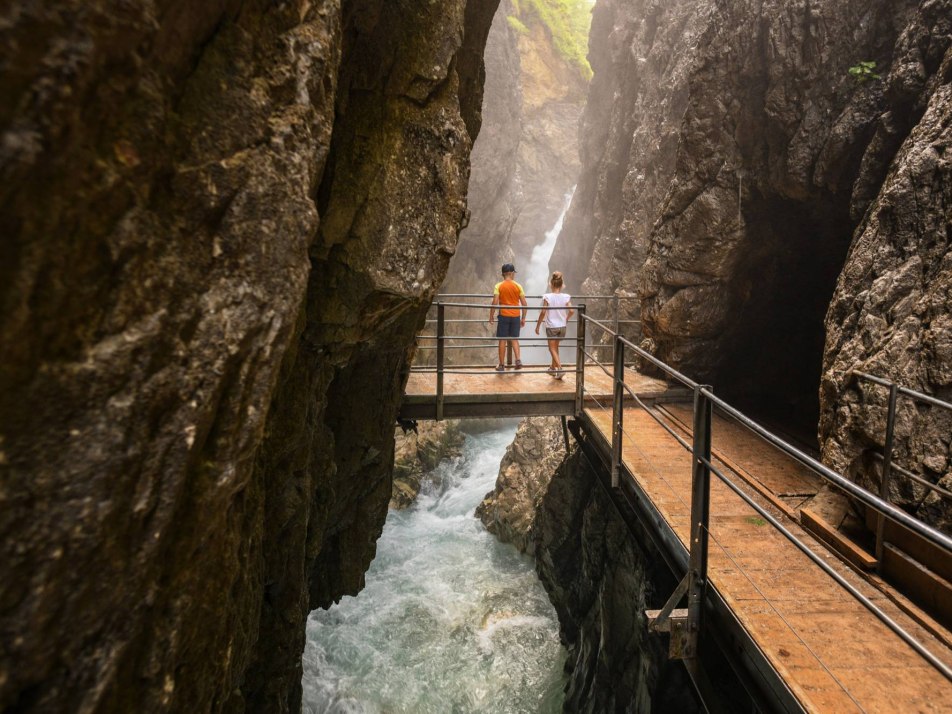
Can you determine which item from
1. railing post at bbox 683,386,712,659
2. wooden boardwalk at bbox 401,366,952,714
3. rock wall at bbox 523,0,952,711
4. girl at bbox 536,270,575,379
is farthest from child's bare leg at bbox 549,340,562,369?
railing post at bbox 683,386,712,659

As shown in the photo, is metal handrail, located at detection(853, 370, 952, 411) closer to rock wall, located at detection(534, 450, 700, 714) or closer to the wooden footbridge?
the wooden footbridge

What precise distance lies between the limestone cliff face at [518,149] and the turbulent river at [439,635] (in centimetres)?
1134

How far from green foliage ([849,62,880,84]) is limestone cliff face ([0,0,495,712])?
631cm

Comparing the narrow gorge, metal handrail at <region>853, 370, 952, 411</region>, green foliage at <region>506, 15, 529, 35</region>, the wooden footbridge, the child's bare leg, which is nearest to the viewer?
the narrow gorge

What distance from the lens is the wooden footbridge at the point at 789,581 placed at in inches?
117

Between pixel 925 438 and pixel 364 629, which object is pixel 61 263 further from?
pixel 364 629

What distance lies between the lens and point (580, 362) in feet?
25.6

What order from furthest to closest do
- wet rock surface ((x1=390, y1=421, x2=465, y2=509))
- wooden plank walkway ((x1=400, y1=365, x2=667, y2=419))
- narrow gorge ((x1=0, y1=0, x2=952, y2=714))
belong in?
wet rock surface ((x1=390, y1=421, x2=465, y2=509)) < wooden plank walkway ((x1=400, y1=365, x2=667, y2=419)) < narrow gorge ((x1=0, y1=0, x2=952, y2=714))

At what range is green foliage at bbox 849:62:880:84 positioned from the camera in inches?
277

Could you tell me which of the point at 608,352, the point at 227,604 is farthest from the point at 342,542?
the point at 608,352

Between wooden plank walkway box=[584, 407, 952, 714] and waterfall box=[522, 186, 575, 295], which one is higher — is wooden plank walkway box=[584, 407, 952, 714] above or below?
below

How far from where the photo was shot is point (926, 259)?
4.97 meters

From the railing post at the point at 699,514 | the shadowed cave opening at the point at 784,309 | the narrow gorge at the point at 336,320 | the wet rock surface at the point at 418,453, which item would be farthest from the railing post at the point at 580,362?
the wet rock surface at the point at 418,453

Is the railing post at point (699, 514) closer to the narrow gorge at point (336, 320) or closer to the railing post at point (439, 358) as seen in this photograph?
the narrow gorge at point (336, 320)
